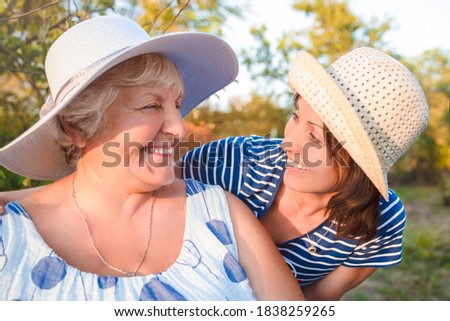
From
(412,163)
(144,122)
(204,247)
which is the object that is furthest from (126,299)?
(412,163)

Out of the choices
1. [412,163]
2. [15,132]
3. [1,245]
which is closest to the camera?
[1,245]

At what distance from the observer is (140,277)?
2057 millimetres

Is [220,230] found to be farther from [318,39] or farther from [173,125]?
[318,39]

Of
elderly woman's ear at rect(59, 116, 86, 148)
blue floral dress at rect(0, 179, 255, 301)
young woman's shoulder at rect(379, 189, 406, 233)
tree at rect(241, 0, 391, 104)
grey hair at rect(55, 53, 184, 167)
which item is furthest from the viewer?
tree at rect(241, 0, 391, 104)

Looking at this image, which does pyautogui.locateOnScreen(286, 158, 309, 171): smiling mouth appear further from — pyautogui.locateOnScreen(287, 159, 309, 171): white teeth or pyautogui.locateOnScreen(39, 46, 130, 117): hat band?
pyautogui.locateOnScreen(39, 46, 130, 117): hat band

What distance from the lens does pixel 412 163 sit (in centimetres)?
1084

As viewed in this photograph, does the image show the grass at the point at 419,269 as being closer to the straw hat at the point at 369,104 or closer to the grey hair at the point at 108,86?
the straw hat at the point at 369,104

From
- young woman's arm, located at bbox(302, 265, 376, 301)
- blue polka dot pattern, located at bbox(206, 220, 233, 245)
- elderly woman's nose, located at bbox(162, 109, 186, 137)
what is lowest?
young woman's arm, located at bbox(302, 265, 376, 301)

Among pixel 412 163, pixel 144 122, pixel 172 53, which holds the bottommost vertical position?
pixel 412 163

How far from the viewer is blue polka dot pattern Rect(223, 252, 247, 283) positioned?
2178 millimetres

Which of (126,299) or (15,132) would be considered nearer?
(126,299)

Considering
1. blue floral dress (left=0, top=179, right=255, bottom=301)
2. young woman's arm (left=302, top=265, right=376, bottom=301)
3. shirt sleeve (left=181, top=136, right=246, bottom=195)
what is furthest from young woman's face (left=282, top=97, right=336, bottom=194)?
young woman's arm (left=302, top=265, right=376, bottom=301)
